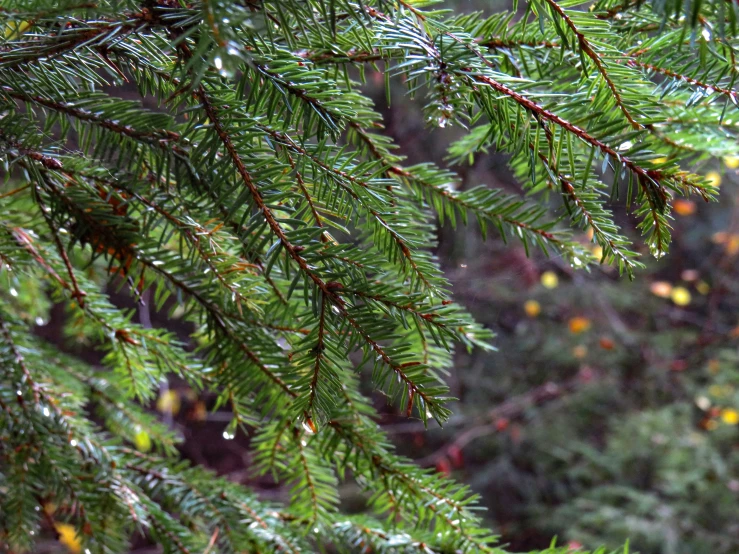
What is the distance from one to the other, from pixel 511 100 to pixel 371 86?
2.21 meters

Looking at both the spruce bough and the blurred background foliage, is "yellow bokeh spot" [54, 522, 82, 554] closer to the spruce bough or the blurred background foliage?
the spruce bough

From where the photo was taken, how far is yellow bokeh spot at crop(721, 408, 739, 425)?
1915mm

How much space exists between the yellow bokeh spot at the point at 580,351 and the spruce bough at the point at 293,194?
1.84 meters

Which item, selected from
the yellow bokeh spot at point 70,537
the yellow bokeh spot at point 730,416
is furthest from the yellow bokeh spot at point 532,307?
the yellow bokeh spot at point 70,537

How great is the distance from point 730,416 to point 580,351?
55 centimetres

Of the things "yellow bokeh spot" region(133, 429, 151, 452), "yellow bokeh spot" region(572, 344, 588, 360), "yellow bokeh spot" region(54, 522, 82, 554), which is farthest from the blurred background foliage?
"yellow bokeh spot" region(133, 429, 151, 452)

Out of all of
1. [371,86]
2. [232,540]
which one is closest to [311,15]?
[232,540]

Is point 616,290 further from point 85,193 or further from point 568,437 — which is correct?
point 85,193

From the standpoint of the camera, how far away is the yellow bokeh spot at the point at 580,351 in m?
2.28

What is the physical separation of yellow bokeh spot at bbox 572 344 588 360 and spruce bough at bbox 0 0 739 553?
1.84 meters

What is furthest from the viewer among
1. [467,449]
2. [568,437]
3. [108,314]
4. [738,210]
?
[467,449]

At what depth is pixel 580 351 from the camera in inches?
89.6

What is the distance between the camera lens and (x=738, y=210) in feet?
7.29

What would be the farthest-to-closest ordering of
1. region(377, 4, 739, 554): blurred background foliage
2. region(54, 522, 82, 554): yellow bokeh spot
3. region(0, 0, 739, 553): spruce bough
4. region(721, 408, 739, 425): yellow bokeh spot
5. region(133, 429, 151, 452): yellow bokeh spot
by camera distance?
region(377, 4, 739, 554): blurred background foliage → region(721, 408, 739, 425): yellow bokeh spot → region(133, 429, 151, 452): yellow bokeh spot → region(54, 522, 82, 554): yellow bokeh spot → region(0, 0, 739, 553): spruce bough
